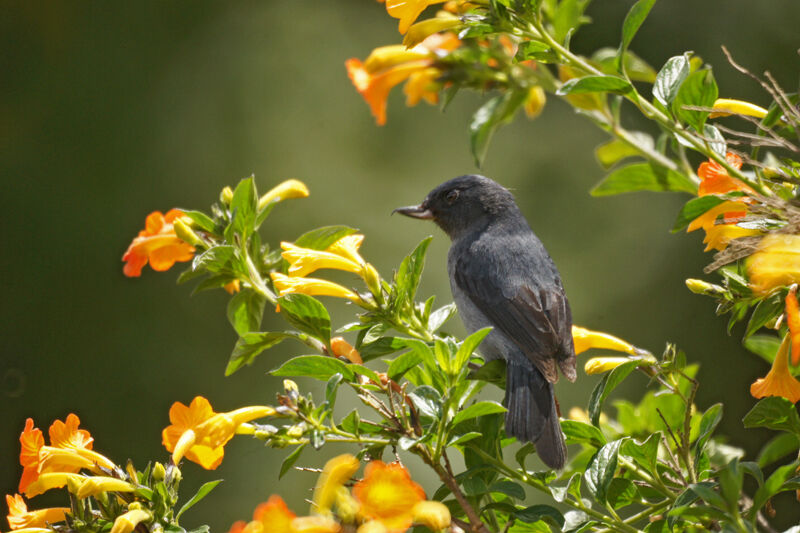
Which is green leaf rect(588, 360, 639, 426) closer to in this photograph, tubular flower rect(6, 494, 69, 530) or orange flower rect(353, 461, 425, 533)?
orange flower rect(353, 461, 425, 533)

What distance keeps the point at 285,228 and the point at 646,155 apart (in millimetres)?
3217

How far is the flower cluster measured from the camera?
1.09m

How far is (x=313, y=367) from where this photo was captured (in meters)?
1.40

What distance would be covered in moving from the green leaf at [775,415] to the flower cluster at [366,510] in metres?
0.55

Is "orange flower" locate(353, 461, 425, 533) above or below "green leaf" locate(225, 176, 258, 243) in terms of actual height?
below

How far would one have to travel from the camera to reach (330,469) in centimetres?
123

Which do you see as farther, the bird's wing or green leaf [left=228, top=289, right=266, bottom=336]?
the bird's wing

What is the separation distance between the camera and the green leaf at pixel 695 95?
5.10ft

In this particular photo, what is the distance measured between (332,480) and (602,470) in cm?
42

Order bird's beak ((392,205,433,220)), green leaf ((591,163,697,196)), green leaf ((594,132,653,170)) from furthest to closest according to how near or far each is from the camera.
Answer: bird's beak ((392,205,433,220)) → green leaf ((594,132,653,170)) → green leaf ((591,163,697,196))

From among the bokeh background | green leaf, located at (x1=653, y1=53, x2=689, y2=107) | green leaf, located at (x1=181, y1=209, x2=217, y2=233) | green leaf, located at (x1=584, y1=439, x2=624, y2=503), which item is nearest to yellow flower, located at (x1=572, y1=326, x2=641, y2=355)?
green leaf, located at (x1=584, y1=439, x2=624, y2=503)

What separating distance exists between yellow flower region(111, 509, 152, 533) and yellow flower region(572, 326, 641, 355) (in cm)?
91

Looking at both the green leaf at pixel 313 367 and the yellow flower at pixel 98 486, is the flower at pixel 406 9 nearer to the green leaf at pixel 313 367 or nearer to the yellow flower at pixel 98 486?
the green leaf at pixel 313 367

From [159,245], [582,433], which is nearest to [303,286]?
[159,245]
